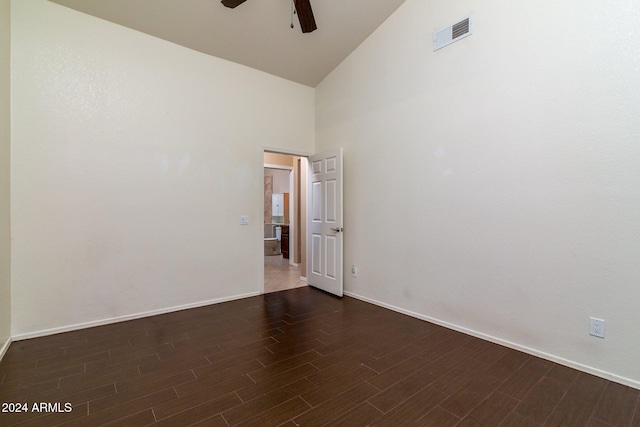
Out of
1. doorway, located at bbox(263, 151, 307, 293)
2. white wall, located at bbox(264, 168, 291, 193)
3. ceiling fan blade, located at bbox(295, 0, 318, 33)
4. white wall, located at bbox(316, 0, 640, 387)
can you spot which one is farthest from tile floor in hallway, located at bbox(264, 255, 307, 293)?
ceiling fan blade, located at bbox(295, 0, 318, 33)

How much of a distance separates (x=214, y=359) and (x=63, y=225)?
2072 mm

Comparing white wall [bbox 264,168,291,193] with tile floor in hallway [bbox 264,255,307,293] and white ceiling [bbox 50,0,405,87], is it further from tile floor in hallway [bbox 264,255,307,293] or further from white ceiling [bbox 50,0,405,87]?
white ceiling [bbox 50,0,405,87]

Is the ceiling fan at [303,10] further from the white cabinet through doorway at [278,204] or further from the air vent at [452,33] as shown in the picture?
the white cabinet through doorway at [278,204]

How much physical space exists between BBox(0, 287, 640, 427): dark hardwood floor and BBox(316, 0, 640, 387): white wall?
15.4 inches

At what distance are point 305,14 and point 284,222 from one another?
7.15m

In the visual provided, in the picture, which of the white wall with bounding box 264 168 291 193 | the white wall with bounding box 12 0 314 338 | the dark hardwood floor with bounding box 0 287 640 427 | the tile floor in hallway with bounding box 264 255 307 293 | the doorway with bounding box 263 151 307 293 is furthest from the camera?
the white wall with bounding box 264 168 291 193

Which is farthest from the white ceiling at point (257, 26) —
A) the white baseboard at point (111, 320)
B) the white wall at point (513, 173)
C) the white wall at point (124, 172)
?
the white baseboard at point (111, 320)

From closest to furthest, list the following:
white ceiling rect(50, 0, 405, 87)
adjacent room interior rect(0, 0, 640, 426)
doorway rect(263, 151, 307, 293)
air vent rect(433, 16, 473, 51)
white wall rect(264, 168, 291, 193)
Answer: adjacent room interior rect(0, 0, 640, 426), air vent rect(433, 16, 473, 51), white ceiling rect(50, 0, 405, 87), doorway rect(263, 151, 307, 293), white wall rect(264, 168, 291, 193)

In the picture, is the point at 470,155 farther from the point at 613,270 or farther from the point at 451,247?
the point at 613,270

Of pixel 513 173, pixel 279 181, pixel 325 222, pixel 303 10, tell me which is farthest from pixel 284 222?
pixel 513 173

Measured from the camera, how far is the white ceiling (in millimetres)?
3037

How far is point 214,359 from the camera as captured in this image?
2.42m

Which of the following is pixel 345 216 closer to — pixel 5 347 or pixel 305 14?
pixel 305 14

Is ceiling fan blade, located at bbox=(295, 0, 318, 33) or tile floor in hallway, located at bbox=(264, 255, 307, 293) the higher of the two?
ceiling fan blade, located at bbox=(295, 0, 318, 33)
